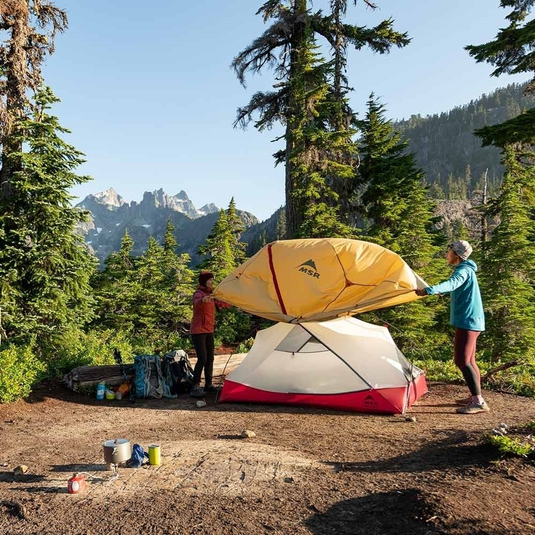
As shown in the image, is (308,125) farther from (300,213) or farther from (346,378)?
(346,378)

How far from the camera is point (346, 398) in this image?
613 cm

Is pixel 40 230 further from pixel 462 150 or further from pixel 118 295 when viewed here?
pixel 462 150

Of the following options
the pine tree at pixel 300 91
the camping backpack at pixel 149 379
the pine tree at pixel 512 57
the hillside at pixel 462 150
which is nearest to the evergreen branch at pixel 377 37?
the pine tree at pixel 300 91

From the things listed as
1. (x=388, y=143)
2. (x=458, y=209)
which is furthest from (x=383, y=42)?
(x=458, y=209)

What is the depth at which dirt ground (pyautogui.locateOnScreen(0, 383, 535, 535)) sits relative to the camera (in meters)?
2.90

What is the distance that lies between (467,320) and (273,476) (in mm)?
3531

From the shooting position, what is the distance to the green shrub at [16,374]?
255 inches

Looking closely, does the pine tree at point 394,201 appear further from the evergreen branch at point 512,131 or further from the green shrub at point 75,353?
the green shrub at point 75,353

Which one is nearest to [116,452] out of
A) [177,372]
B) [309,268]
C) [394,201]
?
[309,268]

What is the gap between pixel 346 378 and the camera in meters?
6.24

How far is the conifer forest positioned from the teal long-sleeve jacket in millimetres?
2139

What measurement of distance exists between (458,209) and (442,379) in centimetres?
11735

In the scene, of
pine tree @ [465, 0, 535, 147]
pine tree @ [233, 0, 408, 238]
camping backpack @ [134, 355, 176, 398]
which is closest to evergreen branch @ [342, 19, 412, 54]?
pine tree @ [233, 0, 408, 238]

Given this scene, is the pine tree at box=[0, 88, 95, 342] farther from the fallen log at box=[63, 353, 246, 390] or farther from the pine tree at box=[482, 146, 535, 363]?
the pine tree at box=[482, 146, 535, 363]
